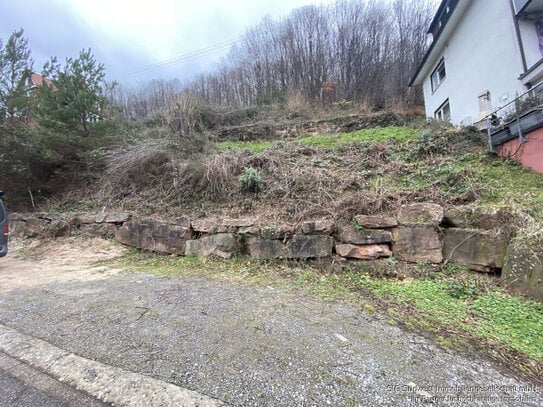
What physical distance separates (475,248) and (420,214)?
0.70 meters

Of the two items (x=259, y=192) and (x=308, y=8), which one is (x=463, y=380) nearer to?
(x=259, y=192)

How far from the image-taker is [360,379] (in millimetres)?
1649

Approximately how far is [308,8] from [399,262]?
867 inches

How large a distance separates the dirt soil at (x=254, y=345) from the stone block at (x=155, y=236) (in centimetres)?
123

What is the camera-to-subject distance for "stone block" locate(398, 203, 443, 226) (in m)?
3.35

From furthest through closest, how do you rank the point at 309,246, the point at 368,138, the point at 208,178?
the point at 368,138
the point at 208,178
the point at 309,246

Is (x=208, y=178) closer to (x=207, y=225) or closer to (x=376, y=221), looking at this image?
(x=207, y=225)

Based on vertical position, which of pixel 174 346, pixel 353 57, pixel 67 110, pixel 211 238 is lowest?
pixel 174 346

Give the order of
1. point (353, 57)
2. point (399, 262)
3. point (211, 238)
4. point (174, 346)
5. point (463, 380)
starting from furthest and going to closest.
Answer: point (353, 57) < point (211, 238) < point (399, 262) < point (174, 346) < point (463, 380)

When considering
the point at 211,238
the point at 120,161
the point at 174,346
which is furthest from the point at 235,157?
the point at 174,346

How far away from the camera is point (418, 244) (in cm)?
333

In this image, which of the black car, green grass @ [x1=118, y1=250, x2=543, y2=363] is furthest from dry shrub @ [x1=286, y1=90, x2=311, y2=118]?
the black car

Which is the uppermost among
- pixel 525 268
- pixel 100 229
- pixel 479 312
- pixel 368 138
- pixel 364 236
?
pixel 368 138

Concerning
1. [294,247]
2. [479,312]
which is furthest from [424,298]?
[294,247]
